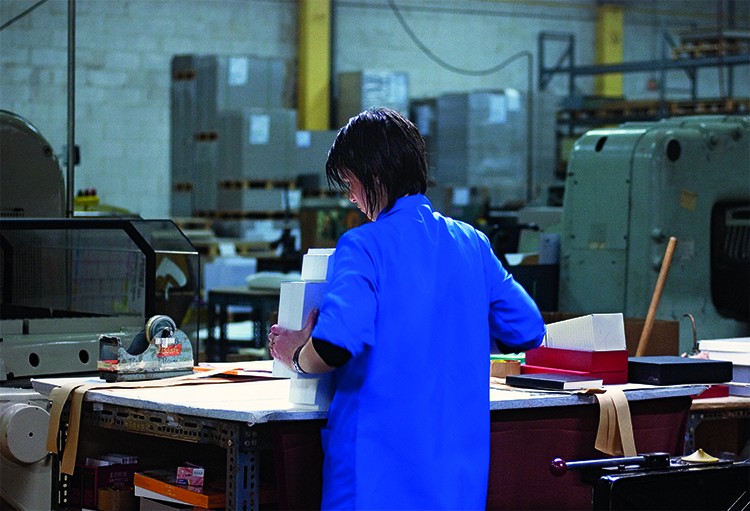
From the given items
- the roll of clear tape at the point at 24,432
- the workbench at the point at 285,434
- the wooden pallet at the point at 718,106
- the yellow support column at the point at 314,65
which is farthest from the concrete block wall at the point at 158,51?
the workbench at the point at 285,434

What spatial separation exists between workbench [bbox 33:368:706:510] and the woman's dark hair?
1.84 feet

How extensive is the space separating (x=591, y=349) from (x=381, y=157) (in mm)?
1164

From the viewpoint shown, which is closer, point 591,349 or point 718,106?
point 591,349

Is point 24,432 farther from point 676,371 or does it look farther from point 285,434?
point 676,371

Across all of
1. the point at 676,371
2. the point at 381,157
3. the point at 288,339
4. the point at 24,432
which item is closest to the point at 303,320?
the point at 288,339

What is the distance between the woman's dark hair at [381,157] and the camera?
2865 mm

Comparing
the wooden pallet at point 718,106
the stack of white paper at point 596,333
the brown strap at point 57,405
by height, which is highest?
the wooden pallet at point 718,106

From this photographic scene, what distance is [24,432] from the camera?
370 cm

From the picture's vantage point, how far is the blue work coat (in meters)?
2.75

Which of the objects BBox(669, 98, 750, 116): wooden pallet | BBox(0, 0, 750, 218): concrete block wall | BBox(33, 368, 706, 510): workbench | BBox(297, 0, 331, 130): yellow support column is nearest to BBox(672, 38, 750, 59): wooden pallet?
BBox(669, 98, 750, 116): wooden pallet

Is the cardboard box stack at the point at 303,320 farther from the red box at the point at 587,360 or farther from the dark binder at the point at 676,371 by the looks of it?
the dark binder at the point at 676,371

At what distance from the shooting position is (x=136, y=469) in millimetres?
3602

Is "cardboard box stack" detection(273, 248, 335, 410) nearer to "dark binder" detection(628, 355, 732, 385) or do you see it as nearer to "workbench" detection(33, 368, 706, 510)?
"workbench" detection(33, 368, 706, 510)

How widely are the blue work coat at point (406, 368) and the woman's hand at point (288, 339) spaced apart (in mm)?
131
